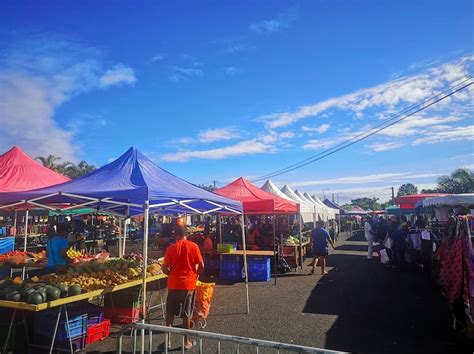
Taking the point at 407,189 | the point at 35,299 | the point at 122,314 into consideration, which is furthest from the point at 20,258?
the point at 407,189

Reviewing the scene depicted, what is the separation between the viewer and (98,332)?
19.6 feet

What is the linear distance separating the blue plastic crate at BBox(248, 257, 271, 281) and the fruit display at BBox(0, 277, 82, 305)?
280 inches

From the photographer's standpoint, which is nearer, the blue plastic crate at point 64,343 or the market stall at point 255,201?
the blue plastic crate at point 64,343

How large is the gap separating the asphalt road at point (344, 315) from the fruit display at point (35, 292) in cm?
117

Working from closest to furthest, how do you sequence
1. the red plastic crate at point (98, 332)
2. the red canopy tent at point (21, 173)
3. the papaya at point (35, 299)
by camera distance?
1. the papaya at point (35, 299)
2. the red plastic crate at point (98, 332)
3. the red canopy tent at point (21, 173)

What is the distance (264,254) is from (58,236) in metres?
6.72

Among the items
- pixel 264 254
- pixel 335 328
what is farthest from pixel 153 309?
pixel 264 254

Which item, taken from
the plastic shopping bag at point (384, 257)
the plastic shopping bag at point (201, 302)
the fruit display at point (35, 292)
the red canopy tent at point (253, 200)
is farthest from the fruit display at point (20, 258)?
the plastic shopping bag at point (384, 257)

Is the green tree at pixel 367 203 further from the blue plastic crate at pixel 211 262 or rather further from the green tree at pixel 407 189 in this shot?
the blue plastic crate at pixel 211 262

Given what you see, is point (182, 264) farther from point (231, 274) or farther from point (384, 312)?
point (231, 274)

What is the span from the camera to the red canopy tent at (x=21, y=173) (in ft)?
28.0

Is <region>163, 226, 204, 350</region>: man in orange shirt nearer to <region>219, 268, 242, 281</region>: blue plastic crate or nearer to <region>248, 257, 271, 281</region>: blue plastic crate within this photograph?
<region>219, 268, 242, 281</region>: blue plastic crate

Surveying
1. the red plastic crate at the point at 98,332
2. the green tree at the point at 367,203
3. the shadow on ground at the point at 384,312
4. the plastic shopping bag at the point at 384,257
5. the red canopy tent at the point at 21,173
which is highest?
the green tree at the point at 367,203

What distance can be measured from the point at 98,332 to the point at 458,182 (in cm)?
4398
